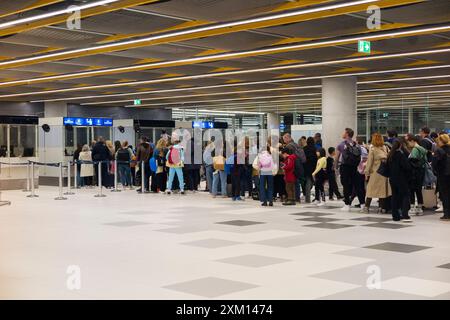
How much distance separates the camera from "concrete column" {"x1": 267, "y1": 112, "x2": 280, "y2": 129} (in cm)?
3519

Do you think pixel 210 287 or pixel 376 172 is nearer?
pixel 210 287

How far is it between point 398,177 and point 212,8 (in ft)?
15.4

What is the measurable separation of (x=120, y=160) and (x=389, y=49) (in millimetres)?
9808

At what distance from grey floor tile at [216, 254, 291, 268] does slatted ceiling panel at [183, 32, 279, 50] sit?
24.0 feet

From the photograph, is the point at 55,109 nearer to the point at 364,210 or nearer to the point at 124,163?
the point at 124,163


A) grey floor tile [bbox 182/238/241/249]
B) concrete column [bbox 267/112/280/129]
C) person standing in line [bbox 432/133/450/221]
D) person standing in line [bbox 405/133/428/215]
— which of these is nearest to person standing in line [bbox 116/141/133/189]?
person standing in line [bbox 405/133/428/215]

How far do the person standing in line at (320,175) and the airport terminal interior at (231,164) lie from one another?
0.05 meters

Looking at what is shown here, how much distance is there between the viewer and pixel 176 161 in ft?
62.9

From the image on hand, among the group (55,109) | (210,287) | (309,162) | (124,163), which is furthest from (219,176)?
(55,109)

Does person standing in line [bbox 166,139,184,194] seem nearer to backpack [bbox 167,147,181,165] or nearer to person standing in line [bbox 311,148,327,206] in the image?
backpack [bbox 167,147,181,165]

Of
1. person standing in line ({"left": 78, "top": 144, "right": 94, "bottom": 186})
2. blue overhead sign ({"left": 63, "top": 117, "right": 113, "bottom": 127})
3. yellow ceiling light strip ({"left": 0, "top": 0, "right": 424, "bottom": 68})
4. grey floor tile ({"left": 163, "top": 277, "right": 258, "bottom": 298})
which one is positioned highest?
yellow ceiling light strip ({"left": 0, "top": 0, "right": 424, "bottom": 68})

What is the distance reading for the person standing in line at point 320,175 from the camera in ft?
51.2

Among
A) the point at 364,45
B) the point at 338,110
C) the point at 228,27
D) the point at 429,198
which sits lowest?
the point at 429,198

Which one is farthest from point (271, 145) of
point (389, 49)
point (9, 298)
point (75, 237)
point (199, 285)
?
point (9, 298)
